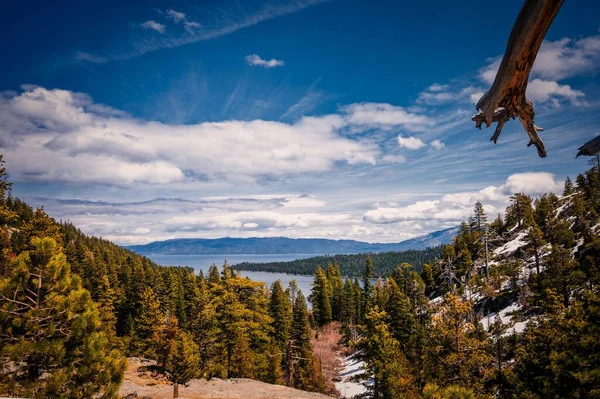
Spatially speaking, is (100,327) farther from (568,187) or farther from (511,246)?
(568,187)

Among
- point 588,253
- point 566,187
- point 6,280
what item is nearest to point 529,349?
point 6,280

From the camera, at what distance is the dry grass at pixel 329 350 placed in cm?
4781

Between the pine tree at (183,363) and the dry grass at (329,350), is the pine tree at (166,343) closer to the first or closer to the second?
the pine tree at (183,363)

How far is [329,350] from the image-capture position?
2438 inches

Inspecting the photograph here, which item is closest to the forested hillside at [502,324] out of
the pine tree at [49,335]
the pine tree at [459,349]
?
the pine tree at [459,349]

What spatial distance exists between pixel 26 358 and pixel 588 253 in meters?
49.4

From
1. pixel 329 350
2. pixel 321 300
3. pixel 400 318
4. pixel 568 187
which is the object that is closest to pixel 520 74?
pixel 400 318

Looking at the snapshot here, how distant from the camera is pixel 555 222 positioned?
43.9 meters

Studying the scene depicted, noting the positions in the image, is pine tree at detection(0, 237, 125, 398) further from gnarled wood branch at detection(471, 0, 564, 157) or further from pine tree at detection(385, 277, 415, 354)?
pine tree at detection(385, 277, 415, 354)

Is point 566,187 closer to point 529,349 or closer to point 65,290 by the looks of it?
point 529,349

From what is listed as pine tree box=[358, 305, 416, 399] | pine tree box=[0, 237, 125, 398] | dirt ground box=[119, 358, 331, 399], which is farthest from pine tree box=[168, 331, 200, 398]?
pine tree box=[0, 237, 125, 398]

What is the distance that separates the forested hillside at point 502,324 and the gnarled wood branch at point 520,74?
12058 millimetres

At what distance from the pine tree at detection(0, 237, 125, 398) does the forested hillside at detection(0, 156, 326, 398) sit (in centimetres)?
3

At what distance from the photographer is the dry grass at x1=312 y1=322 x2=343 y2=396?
1882 inches
